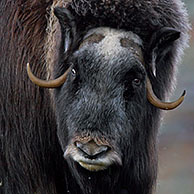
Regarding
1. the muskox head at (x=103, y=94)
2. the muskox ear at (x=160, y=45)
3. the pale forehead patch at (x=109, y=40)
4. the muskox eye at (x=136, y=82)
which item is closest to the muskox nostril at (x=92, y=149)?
the muskox head at (x=103, y=94)

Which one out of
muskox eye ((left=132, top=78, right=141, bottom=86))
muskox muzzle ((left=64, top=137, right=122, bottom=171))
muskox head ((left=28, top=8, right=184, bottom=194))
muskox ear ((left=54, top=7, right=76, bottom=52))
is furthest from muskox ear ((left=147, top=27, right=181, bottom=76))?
muskox muzzle ((left=64, top=137, right=122, bottom=171))

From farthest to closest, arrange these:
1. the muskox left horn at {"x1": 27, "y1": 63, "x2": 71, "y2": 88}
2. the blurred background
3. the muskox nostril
Answer: the blurred background < the muskox left horn at {"x1": 27, "y1": 63, "x2": 71, "y2": 88} < the muskox nostril

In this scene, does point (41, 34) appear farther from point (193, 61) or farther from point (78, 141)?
point (193, 61)

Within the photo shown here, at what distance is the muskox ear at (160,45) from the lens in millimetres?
4789

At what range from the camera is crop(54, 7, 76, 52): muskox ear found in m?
4.82

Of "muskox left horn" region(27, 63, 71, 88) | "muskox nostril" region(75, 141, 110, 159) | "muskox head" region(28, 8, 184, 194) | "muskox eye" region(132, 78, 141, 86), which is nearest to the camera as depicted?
"muskox nostril" region(75, 141, 110, 159)

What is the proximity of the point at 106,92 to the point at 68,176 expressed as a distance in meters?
0.96

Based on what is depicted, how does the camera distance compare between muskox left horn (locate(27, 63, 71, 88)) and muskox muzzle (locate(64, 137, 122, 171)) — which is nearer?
muskox muzzle (locate(64, 137, 122, 171))

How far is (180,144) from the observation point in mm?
11781

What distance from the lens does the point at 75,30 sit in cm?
489

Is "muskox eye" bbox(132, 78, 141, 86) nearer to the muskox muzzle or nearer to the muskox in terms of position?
the muskox

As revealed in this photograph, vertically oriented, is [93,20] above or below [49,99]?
above

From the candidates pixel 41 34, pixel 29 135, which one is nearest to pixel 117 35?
pixel 41 34

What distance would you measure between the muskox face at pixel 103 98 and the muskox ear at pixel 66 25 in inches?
4.0
